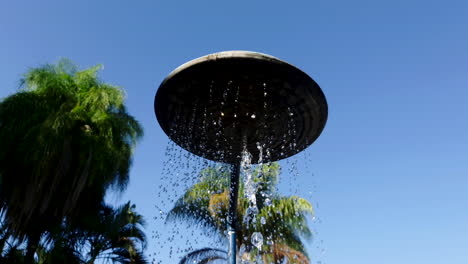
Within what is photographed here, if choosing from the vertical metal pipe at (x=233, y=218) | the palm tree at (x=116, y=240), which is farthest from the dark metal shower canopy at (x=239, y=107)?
the palm tree at (x=116, y=240)

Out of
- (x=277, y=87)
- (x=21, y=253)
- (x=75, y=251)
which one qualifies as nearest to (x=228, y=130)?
(x=277, y=87)

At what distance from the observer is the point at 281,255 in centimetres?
1486

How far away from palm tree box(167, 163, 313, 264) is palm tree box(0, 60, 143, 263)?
10.1ft

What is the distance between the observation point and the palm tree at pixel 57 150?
13.3m

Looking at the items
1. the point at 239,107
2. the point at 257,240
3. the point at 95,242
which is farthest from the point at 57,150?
the point at 257,240

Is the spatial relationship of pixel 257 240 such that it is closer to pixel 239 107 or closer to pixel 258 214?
pixel 258 214

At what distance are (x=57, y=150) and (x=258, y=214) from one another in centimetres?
809

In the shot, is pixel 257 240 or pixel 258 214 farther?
pixel 258 214

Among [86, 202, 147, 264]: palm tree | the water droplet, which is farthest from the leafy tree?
the water droplet

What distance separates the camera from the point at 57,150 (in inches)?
538

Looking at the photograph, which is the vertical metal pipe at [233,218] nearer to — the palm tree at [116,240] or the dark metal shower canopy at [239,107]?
the dark metal shower canopy at [239,107]

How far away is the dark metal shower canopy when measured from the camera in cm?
830

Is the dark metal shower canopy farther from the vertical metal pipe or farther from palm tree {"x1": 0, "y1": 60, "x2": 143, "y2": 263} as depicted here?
palm tree {"x1": 0, "y1": 60, "x2": 143, "y2": 263}

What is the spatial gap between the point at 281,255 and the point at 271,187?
3851 millimetres
